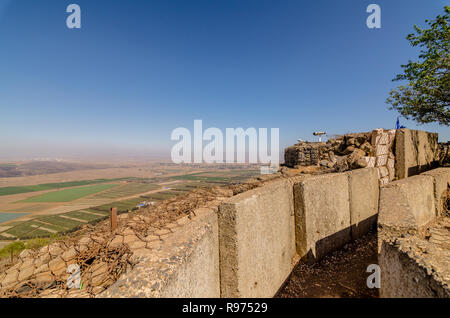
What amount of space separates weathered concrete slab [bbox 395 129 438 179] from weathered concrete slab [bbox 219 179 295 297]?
5194mm

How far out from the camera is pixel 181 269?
5.87 feet

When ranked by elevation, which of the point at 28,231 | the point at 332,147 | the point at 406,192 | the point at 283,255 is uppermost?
the point at 332,147

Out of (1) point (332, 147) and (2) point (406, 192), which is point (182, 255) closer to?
(2) point (406, 192)

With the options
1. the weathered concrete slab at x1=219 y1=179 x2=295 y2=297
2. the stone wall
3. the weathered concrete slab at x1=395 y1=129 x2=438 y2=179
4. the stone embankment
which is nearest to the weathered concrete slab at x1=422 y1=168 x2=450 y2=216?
the stone embankment

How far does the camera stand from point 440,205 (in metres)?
4.52

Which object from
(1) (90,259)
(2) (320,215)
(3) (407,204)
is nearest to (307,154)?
(2) (320,215)

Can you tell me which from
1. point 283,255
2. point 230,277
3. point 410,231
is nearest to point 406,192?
point 410,231

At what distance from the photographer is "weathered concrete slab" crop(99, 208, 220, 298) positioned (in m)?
1.44

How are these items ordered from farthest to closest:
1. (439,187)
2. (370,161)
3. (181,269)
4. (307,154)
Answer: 1. (307,154)
2. (370,161)
3. (439,187)
4. (181,269)

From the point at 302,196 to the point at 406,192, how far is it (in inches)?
70.6

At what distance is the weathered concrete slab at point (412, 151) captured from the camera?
573 centimetres

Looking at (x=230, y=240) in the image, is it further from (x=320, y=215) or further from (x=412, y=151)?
(x=412, y=151)

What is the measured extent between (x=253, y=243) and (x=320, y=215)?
2027 mm

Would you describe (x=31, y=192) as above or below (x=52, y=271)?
below
